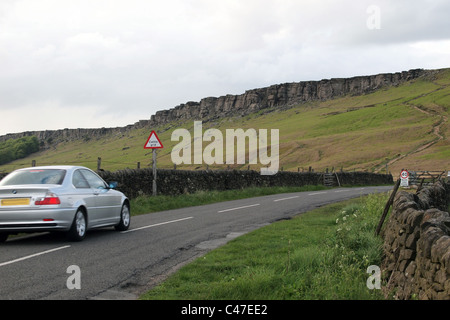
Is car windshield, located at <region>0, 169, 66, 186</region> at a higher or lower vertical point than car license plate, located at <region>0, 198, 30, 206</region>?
higher

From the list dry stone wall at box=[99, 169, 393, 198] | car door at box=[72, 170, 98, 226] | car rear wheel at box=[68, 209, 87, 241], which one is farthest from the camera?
dry stone wall at box=[99, 169, 393, 198]

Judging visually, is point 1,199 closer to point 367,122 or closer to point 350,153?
point 350,153

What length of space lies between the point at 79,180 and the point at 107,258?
119 inches

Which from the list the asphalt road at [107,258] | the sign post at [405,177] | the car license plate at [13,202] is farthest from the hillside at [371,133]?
the car license plate at [13,202]

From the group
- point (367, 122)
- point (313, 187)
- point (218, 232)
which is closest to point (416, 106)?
point (367, 122)

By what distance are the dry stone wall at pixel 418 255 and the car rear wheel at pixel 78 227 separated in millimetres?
6005

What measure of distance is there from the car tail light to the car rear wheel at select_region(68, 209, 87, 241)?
59 cm

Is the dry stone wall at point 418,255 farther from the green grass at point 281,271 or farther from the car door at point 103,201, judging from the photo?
the car door at point 103,201

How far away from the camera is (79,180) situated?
35.2ft

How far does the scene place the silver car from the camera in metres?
9.30

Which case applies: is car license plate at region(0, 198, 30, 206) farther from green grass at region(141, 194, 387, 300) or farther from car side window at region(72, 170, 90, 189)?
green grass at region(141, 194, 387, 300)

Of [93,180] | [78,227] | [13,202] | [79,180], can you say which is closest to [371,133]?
[93,180]

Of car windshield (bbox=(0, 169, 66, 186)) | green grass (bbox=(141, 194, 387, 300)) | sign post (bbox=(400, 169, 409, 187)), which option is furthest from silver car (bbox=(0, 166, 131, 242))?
sign post (bbox=(400, 169, 409, 187))

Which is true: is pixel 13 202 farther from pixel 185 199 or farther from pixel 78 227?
pixel 185 199
